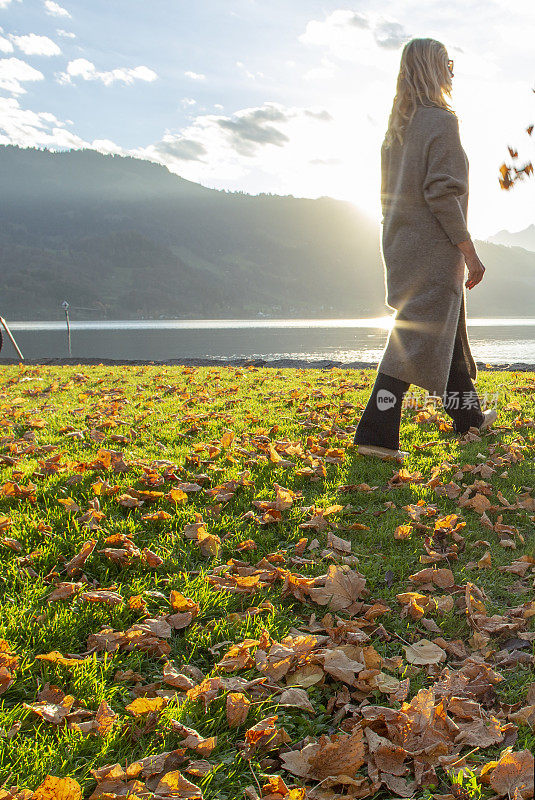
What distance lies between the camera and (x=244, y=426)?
5.34 m

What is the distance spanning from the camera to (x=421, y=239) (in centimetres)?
388

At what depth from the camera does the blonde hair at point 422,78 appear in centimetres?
371

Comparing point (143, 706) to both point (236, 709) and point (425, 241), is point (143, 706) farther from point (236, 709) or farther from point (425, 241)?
point (425, 241)

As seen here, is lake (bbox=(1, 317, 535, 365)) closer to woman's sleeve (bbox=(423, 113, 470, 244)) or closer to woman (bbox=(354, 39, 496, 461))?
woman (bbox=(354, 39, 496, 461))

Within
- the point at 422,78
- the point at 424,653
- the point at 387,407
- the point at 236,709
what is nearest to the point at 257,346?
the point at 387,407

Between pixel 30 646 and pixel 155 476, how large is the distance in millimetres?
1580

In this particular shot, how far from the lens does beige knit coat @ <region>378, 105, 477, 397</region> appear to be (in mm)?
3682

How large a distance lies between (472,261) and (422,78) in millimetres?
1324

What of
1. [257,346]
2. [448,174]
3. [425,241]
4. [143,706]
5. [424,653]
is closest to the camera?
[143,706]

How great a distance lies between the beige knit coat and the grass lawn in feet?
2.68

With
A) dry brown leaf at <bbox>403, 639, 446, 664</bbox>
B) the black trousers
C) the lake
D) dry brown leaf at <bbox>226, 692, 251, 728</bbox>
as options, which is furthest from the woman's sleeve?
the lake

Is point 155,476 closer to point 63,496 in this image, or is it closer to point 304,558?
point 63,496

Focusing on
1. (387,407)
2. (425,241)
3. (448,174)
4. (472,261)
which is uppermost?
(448,174)

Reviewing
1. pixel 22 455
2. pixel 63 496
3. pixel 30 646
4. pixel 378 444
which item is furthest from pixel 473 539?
pixel 22 455
